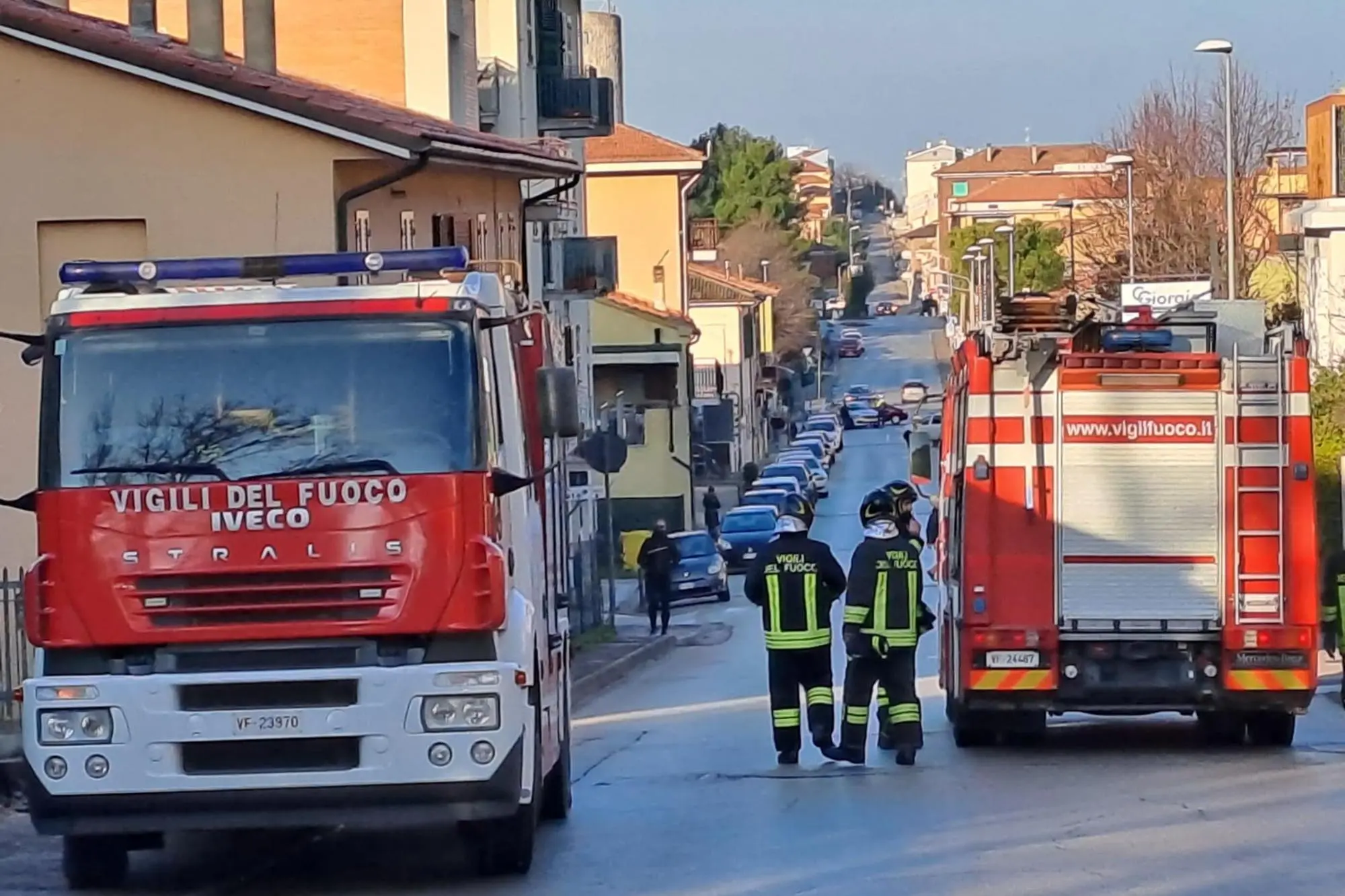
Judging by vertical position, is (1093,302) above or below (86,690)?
above

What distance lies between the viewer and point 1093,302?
19516mm

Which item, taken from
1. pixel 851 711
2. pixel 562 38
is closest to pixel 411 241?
pixel 851 711

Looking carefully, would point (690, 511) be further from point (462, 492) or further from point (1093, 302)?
point (462, 492)

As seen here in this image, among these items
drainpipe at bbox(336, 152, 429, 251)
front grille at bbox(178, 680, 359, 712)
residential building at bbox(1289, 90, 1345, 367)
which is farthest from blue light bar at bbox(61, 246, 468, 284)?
residential building at bbox(1289, 90, 1345, 367)

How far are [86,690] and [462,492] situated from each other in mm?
1814

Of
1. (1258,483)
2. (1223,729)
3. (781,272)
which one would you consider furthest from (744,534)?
(781,272)

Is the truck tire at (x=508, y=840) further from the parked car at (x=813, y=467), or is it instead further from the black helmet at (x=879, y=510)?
the parked car at (x=813, y=467)

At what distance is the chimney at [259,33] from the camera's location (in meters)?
26.5

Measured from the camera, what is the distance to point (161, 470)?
9.98 meters

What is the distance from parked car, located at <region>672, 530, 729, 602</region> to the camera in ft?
142

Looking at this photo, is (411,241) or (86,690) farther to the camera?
(411,241)

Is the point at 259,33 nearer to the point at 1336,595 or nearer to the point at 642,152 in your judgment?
the point at 1336,595

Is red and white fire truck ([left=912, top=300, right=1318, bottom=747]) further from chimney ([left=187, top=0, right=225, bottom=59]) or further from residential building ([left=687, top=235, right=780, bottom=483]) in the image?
residential building ([left=687, top=235, right=780, bottom=483])

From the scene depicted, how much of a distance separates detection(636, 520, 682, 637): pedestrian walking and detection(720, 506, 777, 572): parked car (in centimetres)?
993
